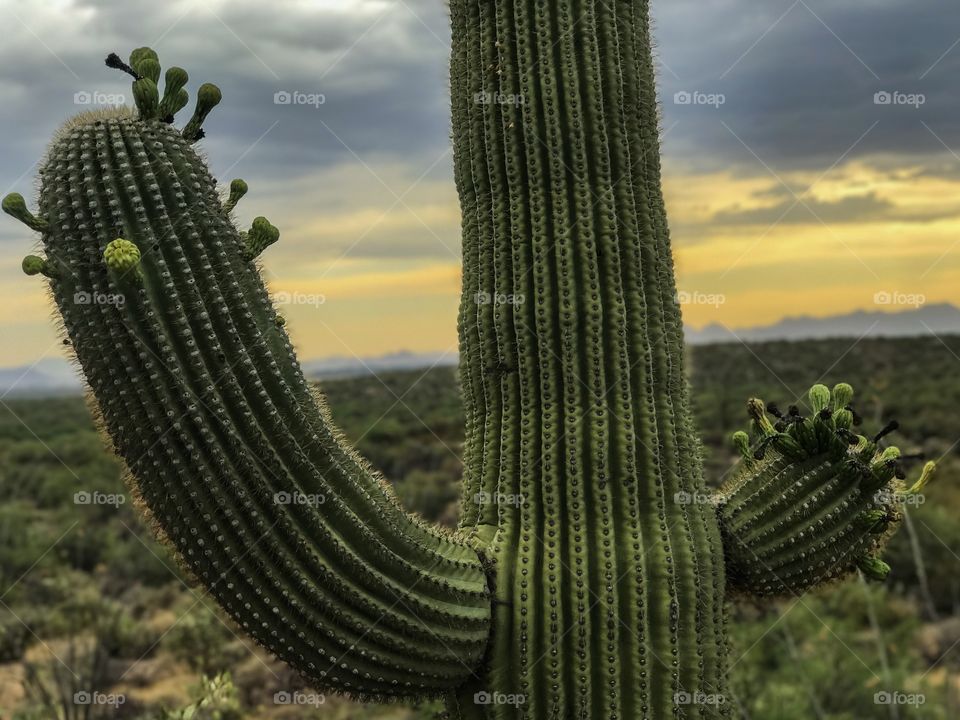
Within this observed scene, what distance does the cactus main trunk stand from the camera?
11.7ft

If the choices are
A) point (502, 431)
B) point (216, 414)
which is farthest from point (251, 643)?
point (502, 431)

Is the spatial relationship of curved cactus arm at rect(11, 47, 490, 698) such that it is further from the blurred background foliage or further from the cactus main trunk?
the cactus main trunk

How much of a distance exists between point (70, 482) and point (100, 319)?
69.8 feet

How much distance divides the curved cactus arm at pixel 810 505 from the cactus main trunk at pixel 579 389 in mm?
270

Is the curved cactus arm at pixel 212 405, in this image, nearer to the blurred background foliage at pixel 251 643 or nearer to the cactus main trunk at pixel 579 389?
the blurred background foliage at pixel 251 643

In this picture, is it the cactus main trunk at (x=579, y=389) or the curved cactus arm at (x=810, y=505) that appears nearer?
the cactus main trunk at (x=579, y=389)

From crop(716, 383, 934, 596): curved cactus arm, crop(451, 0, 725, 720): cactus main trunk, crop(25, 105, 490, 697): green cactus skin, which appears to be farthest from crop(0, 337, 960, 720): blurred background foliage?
crop(451, 0, 725, 720): cactus main trunk

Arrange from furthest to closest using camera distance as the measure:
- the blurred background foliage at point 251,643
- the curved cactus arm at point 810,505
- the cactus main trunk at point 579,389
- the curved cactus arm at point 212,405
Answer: the blurred background foliage at point 251,643 → the curved cactus arm at point 810,505 → the cactus main trunk at point 579,389 → the curved cactus arm at point 212,405

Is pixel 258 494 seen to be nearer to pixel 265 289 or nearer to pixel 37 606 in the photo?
pixel 265 289

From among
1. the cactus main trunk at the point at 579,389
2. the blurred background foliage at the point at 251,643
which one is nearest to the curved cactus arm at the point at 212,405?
the blurred background foliage at the point at 251,643

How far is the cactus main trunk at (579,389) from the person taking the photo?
3566mm

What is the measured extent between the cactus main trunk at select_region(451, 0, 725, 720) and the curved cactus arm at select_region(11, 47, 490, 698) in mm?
549

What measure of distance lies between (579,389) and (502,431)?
392 millimetres

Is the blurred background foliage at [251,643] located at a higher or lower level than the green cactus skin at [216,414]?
lower
